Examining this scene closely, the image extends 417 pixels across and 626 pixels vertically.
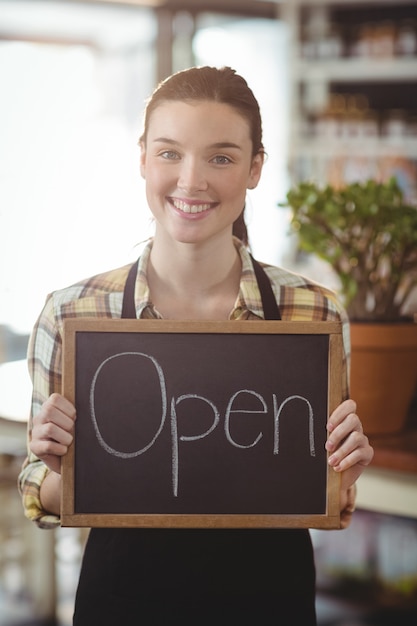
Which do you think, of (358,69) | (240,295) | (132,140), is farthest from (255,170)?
(358,69)

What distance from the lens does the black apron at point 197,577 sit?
1.26 meters

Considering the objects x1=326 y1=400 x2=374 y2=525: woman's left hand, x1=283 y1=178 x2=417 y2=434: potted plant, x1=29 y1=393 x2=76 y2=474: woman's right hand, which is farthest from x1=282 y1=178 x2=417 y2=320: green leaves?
x1=29 y1=393 x2=76 y2=474: woman's right hand

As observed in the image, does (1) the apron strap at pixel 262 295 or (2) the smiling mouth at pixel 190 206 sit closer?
(2) the smiling mouth at pixel 190 206

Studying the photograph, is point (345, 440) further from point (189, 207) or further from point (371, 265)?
point (371, 265)

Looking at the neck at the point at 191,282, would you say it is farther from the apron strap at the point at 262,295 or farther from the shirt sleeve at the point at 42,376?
the shirt sleeve at the point at 42,376

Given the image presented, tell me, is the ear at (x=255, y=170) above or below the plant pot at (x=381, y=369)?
above

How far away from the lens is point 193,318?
125cm

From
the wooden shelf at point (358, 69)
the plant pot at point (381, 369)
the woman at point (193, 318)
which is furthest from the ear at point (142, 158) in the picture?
the wooden shelf at point (358, 69)

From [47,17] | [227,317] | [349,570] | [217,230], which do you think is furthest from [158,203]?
[47,17]

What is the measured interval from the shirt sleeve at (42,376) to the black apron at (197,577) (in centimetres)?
11

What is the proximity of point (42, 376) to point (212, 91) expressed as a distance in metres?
0.49

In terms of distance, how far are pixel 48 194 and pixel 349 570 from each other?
6.32 feet

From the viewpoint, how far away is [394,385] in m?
1.75

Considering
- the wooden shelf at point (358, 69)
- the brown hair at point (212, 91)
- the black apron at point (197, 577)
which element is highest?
the wooden shelf at point (358, 69)
